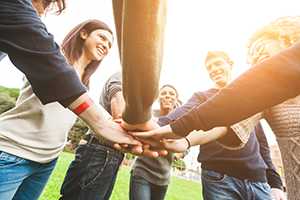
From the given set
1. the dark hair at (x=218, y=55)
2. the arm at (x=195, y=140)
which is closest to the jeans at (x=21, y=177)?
the arm at (x=195, y=140)

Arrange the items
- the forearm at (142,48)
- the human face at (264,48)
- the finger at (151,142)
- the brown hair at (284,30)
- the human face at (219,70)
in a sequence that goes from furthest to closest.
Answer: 1. the human face at (219,70)
2. the finger at (151,142)
3. the human face at (264,48)
4. the brown hair at (284,30)
5. the forearm at (142,48)

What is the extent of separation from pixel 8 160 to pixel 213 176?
5.35ft

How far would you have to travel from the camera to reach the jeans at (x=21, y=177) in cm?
166

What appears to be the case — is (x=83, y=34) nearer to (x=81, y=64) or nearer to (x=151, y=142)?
(x=81, y=64)

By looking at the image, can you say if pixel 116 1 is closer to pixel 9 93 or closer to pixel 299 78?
pixel 299 78

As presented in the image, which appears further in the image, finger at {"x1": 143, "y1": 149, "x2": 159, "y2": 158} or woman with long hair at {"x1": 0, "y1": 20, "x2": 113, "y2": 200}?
finger at {"x1": 143, "y1": 149, "x2": 159, "y2": 158}

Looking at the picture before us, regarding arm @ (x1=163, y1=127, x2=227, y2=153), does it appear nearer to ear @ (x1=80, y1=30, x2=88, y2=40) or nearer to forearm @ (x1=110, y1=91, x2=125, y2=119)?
forearm @ (x1=110, y1=91, x2=125, y2=119)

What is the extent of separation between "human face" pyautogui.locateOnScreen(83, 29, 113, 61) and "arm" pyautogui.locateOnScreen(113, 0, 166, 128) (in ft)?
2.65

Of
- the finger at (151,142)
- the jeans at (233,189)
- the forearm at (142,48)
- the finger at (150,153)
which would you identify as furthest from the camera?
the jeans at (233,189)

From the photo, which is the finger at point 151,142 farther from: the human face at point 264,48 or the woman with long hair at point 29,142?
the human face at point 264,48

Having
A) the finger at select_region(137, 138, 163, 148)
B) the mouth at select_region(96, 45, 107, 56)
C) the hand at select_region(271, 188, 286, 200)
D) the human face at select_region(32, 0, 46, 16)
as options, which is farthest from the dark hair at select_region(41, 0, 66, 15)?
the hand at select_region(271, 188, 286, 200)

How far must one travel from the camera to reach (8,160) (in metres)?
1.67

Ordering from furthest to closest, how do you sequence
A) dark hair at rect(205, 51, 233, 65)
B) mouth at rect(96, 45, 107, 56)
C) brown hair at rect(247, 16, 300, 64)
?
dark hair at rect(205, 51, 233, 65) < mouth at rect(96, 45, 107, 56) < brown hair at rect(247, 16, 300, 64)

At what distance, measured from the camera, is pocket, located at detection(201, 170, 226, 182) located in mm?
2719
